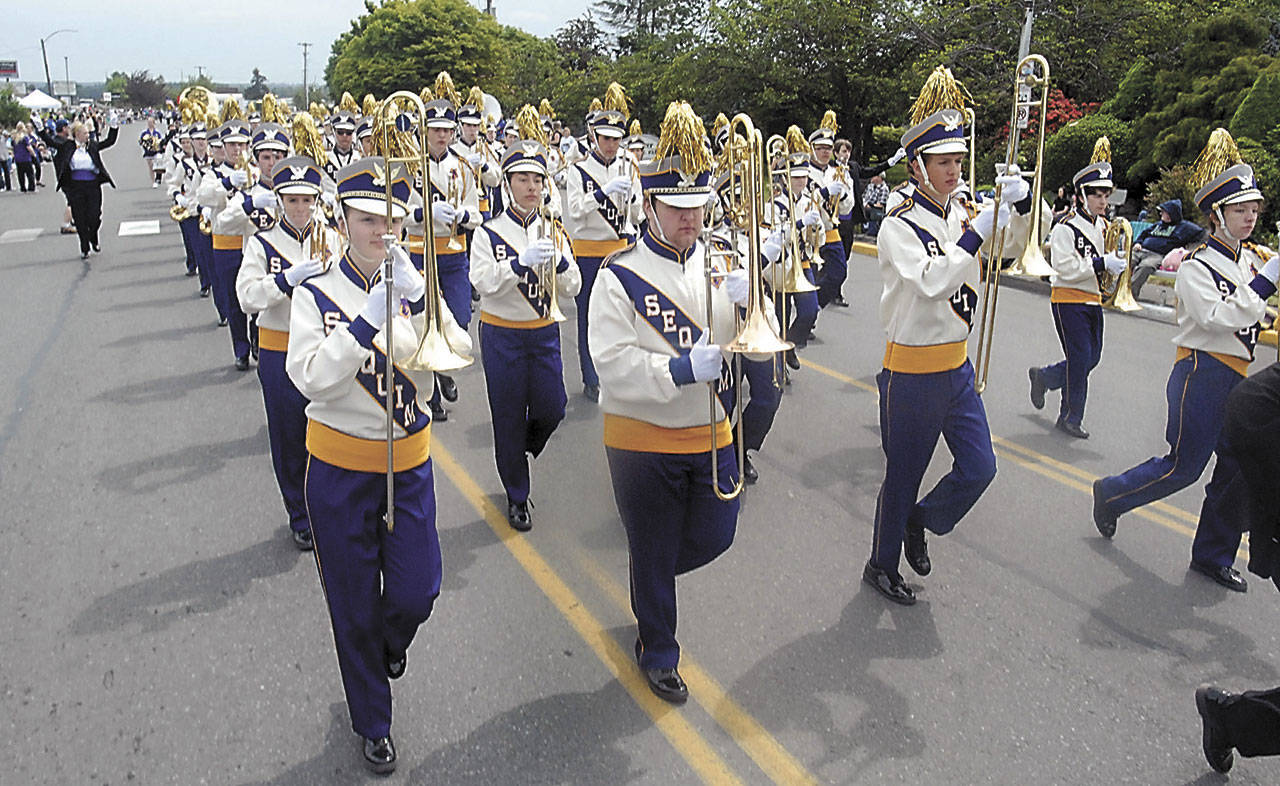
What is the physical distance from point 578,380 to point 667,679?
16.3ft

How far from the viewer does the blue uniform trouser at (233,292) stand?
848cm

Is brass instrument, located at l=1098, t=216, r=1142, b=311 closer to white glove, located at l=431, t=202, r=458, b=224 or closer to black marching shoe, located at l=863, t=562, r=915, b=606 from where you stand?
black marching shoe, located at l=863, t=562, r=915, b=606

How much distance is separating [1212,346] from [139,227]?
19.2 meters

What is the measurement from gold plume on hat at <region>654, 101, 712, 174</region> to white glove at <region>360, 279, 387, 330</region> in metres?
1.38

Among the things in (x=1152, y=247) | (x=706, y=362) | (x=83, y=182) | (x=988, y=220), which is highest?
(x=988, y=220)

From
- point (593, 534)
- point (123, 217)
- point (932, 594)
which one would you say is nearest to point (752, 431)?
point (593, 534)

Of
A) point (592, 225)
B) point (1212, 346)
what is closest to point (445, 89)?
point (592, 225)

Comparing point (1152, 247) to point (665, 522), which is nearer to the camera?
point (665, 522)

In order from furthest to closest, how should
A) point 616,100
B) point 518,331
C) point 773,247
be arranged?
point 616,100, point 518,331, point 773,247

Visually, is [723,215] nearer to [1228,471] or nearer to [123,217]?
[1228,471]

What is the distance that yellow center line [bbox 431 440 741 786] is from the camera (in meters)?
3.62

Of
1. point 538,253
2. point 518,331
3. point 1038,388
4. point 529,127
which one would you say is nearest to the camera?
point 538,253

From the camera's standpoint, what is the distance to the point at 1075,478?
21.2 feet

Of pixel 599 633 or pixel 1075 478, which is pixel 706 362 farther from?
pixel 1075 478
